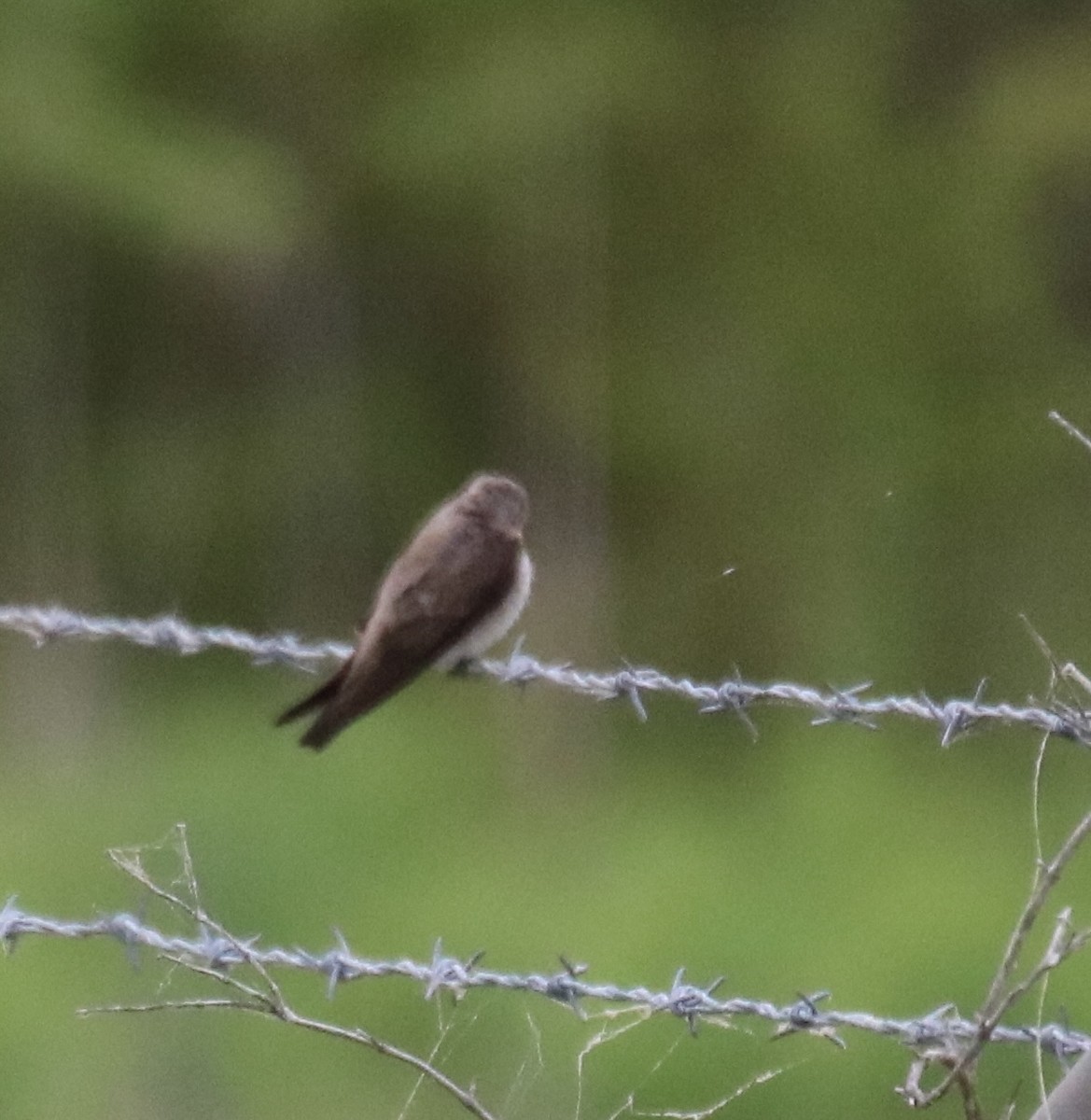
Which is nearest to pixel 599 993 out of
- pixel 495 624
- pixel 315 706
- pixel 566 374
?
pixel 315 706

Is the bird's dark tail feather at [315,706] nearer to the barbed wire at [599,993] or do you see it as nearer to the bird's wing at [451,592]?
the bird's wing at [451,592]

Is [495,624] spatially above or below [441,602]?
below

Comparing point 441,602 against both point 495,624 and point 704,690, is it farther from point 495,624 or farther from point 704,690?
point 704,690

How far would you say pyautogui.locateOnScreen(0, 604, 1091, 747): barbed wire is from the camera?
2479 mm

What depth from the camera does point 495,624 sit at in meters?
4.82

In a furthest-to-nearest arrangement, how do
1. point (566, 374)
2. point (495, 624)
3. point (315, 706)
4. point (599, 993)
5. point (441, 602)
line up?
1. point (566, 374)
2. point (495, 624)
3. point (441, 602)
4. point (315, 706)
5. point (599, 993)

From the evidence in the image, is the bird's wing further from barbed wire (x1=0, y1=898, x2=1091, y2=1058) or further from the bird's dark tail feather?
barbed wire (x1=0, y1=898, x2=1091, y2=1058)

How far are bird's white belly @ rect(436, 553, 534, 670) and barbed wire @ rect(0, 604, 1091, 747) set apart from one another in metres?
0.99

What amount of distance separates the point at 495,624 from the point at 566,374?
8501 millimetres

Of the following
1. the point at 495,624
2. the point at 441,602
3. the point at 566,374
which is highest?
the point at 441,602

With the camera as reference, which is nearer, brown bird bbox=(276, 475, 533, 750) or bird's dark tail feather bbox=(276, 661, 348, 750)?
bird's dark tail feather bbox=(276, 661, 348, 750)

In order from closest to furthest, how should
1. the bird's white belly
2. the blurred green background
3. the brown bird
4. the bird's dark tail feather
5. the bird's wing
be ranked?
the bird's dark tail feather
the brown bird
the bird's wing
the bird's white belly
the blurred green background

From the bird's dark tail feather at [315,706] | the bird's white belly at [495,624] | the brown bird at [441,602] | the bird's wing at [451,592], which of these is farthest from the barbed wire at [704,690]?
the bird's white belly at [495,624]

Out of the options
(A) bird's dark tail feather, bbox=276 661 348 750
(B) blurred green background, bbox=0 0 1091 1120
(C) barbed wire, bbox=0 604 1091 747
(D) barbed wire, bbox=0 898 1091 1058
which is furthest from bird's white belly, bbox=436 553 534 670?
(B) blurred green background, bbox=0 0 1091 1120
